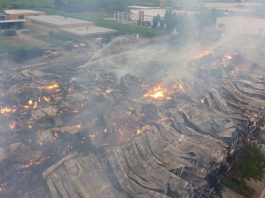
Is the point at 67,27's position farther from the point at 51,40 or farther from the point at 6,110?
the point at 6,110

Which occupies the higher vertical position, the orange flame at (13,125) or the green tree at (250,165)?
the orange flame at (13,125)

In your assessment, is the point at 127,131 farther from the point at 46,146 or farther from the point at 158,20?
the point at 158,20

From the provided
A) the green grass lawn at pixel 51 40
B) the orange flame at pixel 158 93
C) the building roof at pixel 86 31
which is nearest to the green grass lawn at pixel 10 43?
the green grass lawn at pixel 51 40

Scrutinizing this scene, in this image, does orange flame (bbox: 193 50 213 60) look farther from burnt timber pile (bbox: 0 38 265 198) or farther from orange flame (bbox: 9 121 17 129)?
orange flame (bbox: 9 121 17 129)

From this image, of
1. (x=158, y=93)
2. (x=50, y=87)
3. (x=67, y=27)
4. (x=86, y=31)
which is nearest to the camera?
(x=158, y=93)

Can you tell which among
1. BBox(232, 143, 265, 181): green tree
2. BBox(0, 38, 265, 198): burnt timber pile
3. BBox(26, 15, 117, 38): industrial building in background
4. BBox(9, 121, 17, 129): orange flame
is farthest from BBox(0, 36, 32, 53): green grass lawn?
BBox(232, 143, 265, 181): green tree

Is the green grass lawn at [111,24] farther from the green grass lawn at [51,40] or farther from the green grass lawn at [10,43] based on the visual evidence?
the green grass lawn at [10,43]

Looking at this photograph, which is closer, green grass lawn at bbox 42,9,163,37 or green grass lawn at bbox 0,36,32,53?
green grass lawn at bbox 0,36,32,53

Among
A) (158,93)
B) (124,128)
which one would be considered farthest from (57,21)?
(124,128)
